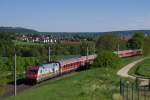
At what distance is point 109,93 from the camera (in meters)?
25.2

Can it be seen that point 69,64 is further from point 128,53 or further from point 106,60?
point 128,53

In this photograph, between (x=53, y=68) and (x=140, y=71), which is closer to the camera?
(x=53, y=68)

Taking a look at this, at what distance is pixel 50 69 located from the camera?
48.1 metres

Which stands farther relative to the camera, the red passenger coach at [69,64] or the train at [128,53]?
the train at [128,53]

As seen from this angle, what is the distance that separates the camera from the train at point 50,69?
44.0 metres

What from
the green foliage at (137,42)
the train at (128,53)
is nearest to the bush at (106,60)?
the train at (128,53)

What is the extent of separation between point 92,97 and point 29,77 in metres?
22.3

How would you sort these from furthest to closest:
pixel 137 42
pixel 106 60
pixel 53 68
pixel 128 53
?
pixel 137 42 < pixel 128 53 < pixel 106 60 < pixel 53 68

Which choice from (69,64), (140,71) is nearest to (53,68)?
(69,64)

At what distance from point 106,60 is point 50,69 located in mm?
17954

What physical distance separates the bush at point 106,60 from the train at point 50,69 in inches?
115

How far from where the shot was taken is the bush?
62938 mm

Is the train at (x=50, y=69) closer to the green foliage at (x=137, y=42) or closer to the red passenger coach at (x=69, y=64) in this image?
the red passenger coach at (x=69, y=64)

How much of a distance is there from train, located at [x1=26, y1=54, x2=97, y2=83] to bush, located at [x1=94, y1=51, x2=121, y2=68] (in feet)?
9.57
